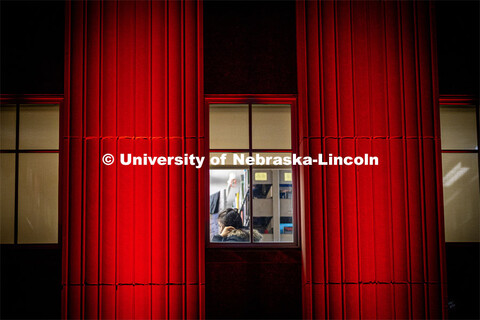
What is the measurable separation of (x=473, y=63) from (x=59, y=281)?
519 centimetres

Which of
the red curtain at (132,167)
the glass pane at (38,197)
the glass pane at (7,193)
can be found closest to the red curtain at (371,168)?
the red curtain at (132,167)

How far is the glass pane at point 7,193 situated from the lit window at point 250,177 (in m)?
2.25

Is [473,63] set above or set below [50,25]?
below

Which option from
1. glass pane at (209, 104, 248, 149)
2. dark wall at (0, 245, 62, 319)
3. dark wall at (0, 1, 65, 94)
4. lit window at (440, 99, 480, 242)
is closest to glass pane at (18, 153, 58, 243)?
dark wall at (0, 245, 62, 319)

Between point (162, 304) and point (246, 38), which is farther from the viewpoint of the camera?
point (246, 38)

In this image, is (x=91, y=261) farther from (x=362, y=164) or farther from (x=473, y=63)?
(x=473, y=63)

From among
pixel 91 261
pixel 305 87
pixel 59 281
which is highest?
pixel 305 87

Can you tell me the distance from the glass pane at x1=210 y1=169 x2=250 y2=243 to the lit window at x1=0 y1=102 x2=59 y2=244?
1.80m

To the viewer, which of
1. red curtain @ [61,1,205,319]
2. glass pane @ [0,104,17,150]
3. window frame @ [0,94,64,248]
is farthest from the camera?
glass pane @ [0,104,17,150]

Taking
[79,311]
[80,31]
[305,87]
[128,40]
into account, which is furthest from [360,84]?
[79,311]

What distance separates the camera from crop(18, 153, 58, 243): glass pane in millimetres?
3512

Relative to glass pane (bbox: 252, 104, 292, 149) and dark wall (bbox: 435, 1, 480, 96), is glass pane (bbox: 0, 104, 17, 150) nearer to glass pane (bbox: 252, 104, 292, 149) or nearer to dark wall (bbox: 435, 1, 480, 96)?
glass pane (bbox: 252, 104, 292, 149)

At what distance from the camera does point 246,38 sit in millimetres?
3545

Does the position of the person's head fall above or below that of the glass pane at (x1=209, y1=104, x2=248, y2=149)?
below
